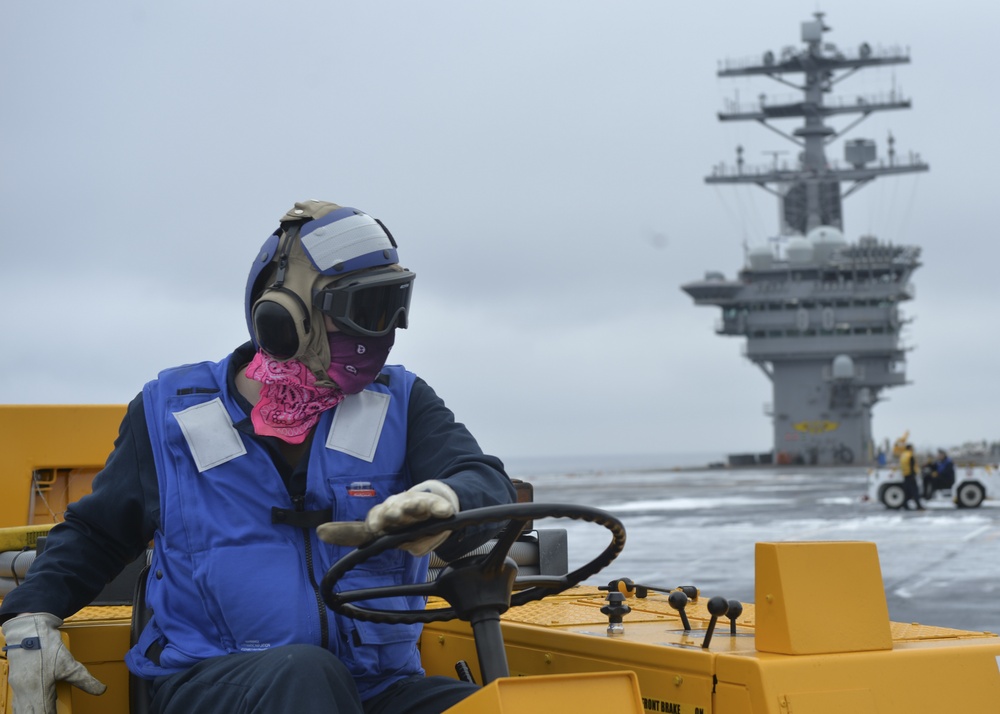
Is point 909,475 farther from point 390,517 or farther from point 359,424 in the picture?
point 390,517

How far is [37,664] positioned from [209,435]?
613 millimetres

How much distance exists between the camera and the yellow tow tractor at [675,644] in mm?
2416

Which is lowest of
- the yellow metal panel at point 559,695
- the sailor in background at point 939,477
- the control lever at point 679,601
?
the sailor in background at point 939,477

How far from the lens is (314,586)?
2.72 m

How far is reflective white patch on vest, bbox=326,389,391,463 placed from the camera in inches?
113

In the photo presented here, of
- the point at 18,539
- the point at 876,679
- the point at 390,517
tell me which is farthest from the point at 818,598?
the point at 18,539

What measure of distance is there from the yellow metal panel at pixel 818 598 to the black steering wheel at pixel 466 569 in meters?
0.36

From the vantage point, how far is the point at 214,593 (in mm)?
2717

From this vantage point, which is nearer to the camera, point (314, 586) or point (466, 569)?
point (466, 569)

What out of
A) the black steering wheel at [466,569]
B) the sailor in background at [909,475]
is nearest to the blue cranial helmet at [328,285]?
the black steering wheel at [466,569]

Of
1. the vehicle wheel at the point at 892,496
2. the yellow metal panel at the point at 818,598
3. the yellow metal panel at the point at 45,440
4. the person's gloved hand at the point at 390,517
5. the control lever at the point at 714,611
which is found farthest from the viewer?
the vehicle wheel at the point at 892,496

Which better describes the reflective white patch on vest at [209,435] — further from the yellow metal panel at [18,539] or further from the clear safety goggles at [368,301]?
the yellow metal panel at [18,539]

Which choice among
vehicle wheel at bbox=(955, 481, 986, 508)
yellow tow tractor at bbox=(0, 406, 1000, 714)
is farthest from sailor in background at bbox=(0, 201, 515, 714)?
vehicle wheel at bbox=(955, 481, 986, 508)

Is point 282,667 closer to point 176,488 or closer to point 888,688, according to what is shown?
point 176,488
